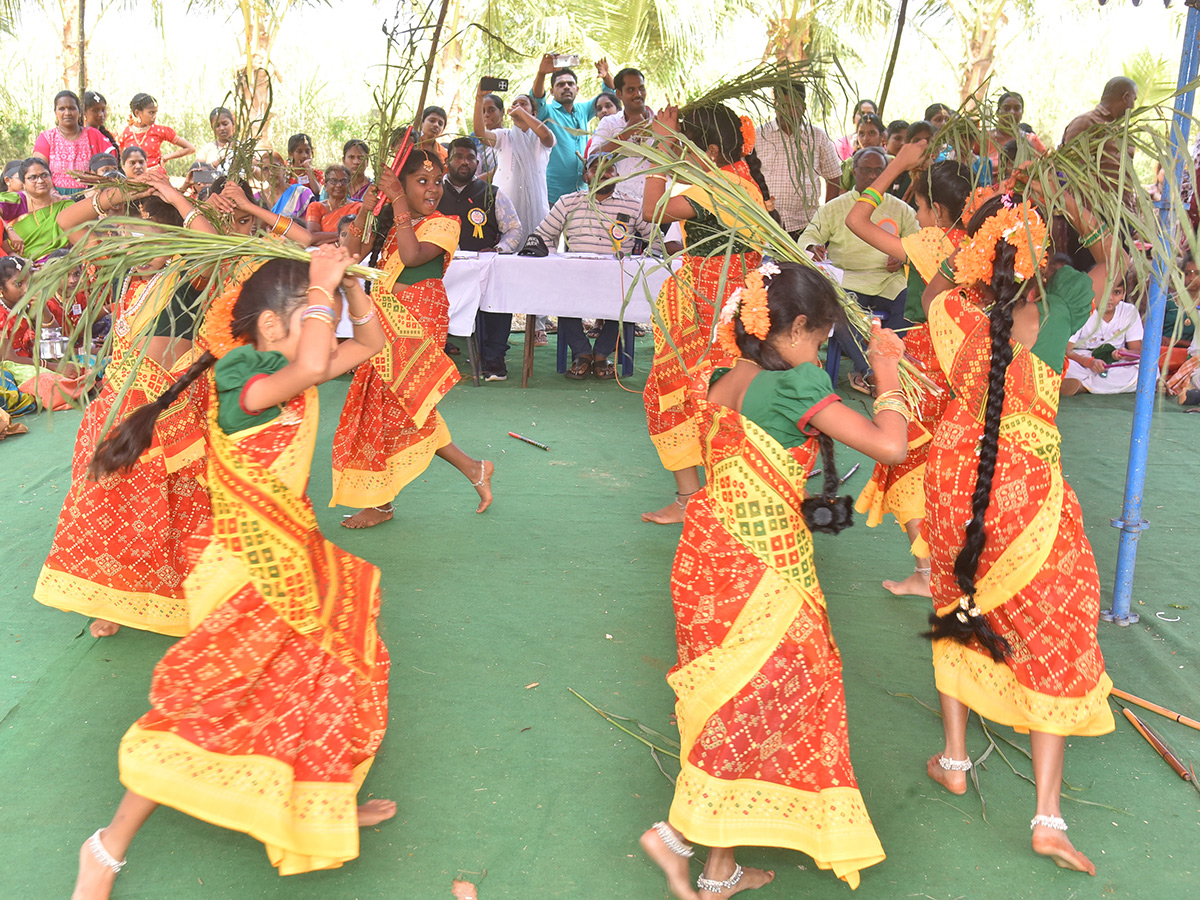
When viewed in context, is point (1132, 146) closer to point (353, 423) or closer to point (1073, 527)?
point (1073, 527)

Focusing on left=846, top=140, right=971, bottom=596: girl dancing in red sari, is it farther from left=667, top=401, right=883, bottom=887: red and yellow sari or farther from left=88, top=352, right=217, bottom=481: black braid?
left=88, top=352, right=217, bottom=481: black braid

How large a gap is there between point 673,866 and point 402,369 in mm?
2488

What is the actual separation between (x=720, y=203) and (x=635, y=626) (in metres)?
1.45

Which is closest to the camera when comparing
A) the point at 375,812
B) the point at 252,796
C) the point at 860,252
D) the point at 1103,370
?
the point at 252,796

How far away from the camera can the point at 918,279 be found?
3.33 metres

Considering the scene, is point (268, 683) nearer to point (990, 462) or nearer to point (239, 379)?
point (239, 379)

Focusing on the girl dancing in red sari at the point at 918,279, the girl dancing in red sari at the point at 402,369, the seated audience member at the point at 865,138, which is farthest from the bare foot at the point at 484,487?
the seated audience member at the point at 865,138

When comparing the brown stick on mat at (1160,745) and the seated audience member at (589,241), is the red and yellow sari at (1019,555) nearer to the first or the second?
the brown stick on mat at (1160,745)

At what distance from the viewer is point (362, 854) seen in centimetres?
219

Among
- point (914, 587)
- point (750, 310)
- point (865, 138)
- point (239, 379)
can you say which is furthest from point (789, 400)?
point (865, 138)

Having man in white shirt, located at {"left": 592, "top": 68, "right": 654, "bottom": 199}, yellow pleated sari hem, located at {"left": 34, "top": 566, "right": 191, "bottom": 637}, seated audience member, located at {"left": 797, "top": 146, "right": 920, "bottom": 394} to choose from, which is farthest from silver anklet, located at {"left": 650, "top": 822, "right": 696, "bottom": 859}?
seated audience member, located at {"left": 797, "top": 146, "right": 920, "bottom": 394}

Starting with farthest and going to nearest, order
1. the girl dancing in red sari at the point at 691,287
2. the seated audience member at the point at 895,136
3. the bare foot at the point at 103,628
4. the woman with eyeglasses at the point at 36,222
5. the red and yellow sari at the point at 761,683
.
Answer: the seated audience member at the point at 895,136 → the woman with eyeglasses at the point at 36,222 → the girl dancing in red sari at the point at 691,287 → the bare foot at the point at 103,628 → the red and yellow sari at the point at 761,683

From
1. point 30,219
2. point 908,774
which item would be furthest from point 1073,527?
point 30,219

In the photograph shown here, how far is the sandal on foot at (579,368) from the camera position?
708 centimetres
